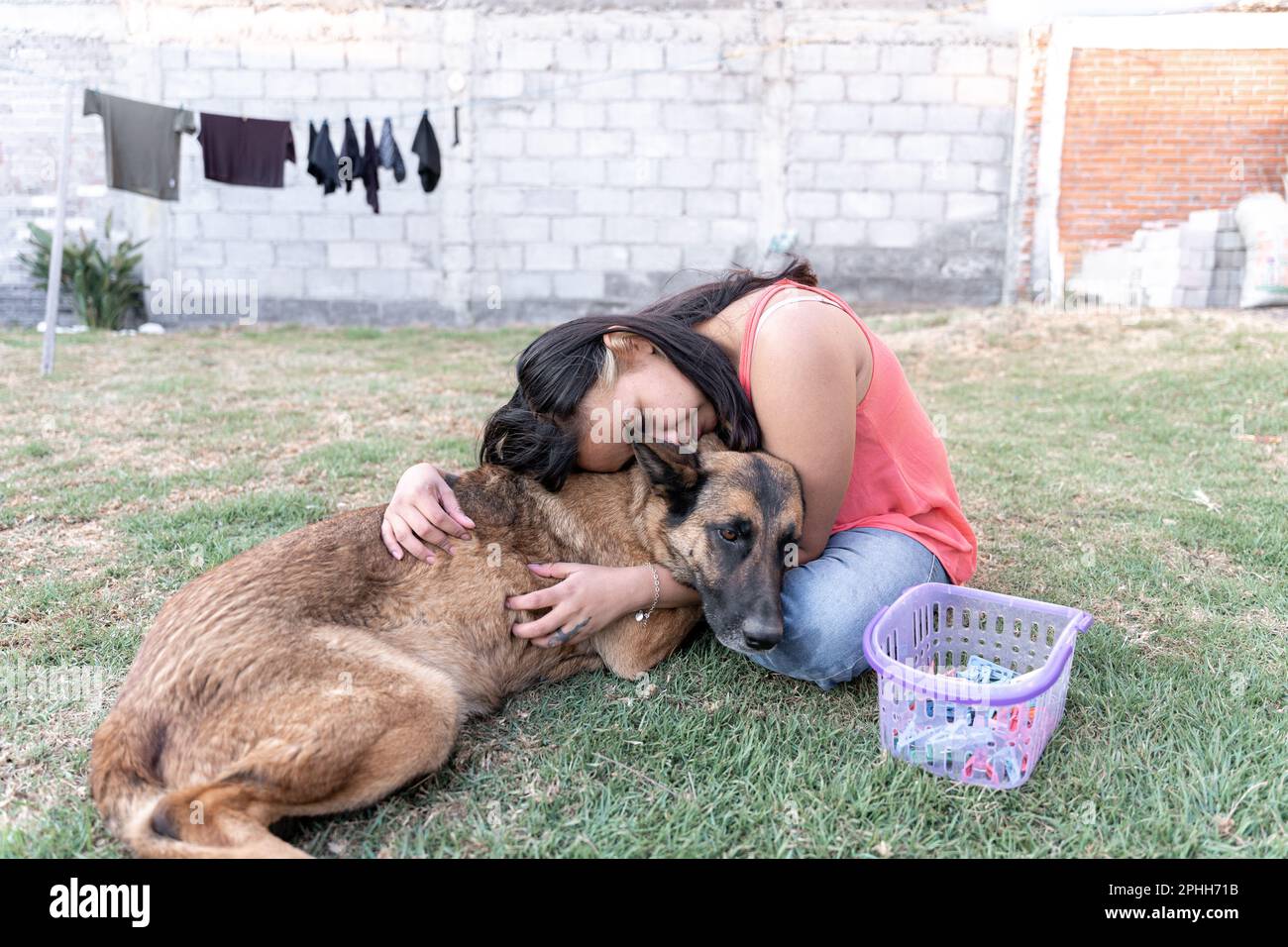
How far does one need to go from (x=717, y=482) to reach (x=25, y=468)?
4.69m

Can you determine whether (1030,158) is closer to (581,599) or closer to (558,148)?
(558,148)

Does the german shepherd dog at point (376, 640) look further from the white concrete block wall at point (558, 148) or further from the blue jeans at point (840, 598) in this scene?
the white concrete block wall at point (558, 148)

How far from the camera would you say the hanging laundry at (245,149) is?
29.7 ft

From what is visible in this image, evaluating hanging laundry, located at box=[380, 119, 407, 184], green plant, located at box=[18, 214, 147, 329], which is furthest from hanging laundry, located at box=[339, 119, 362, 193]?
green plant, located at box=[18, 214, 147, 329]

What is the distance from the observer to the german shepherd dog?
7.16 feet

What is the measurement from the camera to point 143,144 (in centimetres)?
866

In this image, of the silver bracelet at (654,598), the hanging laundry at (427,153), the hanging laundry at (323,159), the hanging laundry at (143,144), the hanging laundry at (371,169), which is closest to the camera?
the silver bracelet at (654,598)

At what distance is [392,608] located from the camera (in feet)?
8.93

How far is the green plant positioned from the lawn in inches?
162

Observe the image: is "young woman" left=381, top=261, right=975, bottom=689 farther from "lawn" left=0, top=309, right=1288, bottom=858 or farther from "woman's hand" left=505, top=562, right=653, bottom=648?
"lawn" left=0, top=309, right=1288, bottom=858

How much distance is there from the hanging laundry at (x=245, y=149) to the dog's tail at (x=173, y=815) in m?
8.51

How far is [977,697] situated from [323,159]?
9730mm

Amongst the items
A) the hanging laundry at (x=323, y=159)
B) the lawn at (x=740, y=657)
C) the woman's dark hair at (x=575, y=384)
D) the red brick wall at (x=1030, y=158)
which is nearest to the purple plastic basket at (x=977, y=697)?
the lawn at (x=740, y=657)
